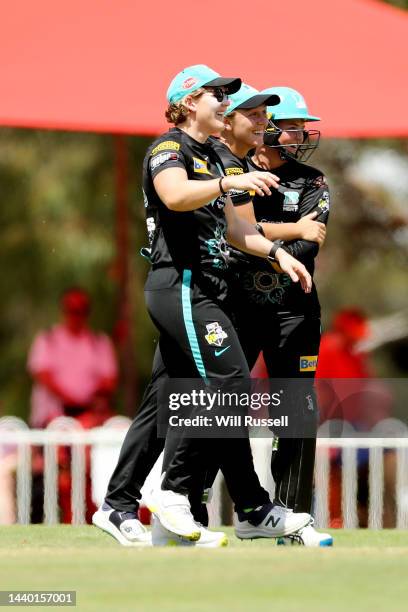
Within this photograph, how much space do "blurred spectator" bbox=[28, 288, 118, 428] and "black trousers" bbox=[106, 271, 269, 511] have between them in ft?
13.5

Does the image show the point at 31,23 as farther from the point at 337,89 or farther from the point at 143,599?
the point at 143,599

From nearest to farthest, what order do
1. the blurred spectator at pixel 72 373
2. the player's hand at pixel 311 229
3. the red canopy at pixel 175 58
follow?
1. the player's hand at pixel 311 229
2. the red canopy at pixel 175 58
3. the blurred spectator at pixel 72 373

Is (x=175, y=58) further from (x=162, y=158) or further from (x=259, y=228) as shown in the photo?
(x=162, y=158)

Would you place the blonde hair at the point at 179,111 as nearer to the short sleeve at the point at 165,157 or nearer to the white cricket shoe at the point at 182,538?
the short sleeve at the point at 165,157

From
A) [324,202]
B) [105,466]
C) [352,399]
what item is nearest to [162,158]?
[324,202]

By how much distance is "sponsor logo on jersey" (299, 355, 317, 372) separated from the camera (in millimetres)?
5930

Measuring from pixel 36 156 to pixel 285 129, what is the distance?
7347mm

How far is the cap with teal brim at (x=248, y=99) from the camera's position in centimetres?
595

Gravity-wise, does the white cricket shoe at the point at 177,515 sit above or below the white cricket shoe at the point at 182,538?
above

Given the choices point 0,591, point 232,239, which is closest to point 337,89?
point 232,239

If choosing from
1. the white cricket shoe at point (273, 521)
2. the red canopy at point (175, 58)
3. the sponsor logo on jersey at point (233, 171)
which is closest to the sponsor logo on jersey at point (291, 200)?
the sponsor logo on jersey at point (233, 171)

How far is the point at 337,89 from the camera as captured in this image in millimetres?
8555

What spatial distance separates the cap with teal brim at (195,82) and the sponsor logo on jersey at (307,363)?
112cm

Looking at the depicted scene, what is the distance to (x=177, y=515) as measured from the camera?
559 centimetres
